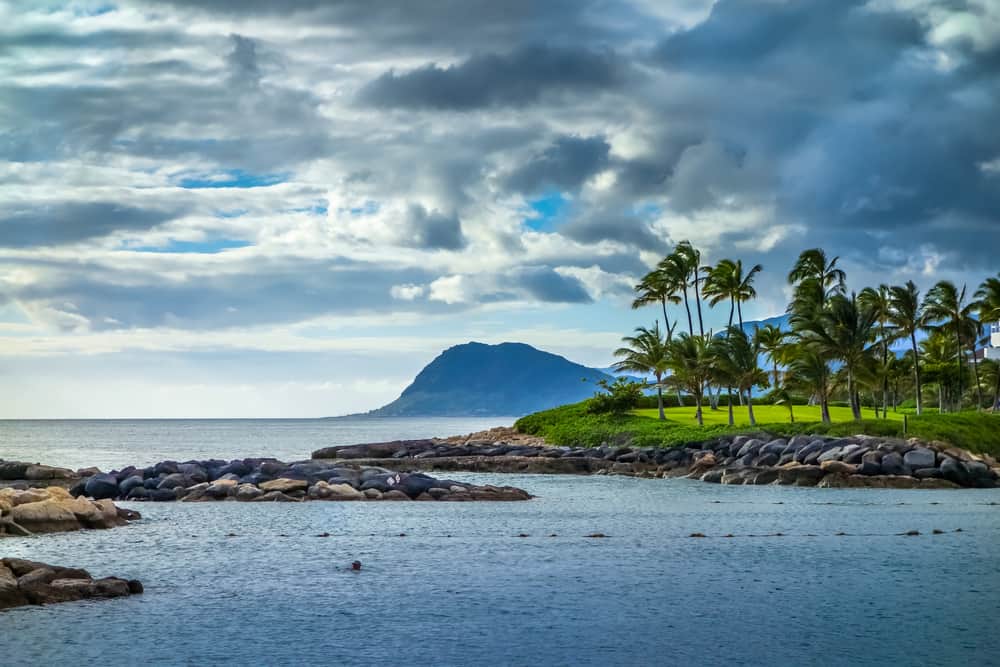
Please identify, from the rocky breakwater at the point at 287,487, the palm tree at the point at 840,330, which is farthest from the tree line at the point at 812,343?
the rocky breakwater at the point at 287,487

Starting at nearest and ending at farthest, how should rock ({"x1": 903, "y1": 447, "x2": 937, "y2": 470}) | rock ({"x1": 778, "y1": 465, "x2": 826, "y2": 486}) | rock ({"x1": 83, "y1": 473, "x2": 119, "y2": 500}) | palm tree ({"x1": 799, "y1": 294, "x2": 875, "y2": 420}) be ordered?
1. rock ({"x1": 83, "y1": 473, "x2": 119, "y2": 500})
2. rock ({"x1": 778, "y1": 465, "x2": 826, "y2": 486})
3. rock ({"x1": 903, "y1": 447, "x2": 937, "y2": 470})
4. palm tree ({"x1": 799, "y1": 294, "x2": 875, "y2": 420})

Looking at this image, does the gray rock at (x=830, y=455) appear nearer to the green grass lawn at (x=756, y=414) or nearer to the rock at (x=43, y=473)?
the green grass lawn at (x=756, y=414)

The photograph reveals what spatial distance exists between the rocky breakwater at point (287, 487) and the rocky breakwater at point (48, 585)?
19.3 m

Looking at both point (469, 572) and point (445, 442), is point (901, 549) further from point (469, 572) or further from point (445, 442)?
point (445, 442)

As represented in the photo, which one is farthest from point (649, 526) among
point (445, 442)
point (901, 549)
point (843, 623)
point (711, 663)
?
point (445, 442)

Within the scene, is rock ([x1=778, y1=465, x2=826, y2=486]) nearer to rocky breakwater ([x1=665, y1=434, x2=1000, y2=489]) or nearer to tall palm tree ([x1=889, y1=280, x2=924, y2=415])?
rocky breakwater ([x1=665, y1=434, x2=1000, y2=489])

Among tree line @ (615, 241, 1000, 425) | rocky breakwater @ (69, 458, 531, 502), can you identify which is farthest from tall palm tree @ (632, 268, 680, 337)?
rocky breakwater @ (69, 458, 531, 502)

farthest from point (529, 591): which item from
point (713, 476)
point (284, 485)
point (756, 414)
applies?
point (756, 414)

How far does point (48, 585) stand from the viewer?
1545 centimetres

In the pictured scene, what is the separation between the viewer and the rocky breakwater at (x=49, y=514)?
25.5 m

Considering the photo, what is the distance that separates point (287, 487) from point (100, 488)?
734 cm

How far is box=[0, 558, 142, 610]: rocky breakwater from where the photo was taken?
15133 mm

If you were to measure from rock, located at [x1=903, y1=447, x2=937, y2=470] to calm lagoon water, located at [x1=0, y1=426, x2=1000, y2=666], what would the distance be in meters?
13.6

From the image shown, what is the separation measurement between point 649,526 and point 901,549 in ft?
22.8
